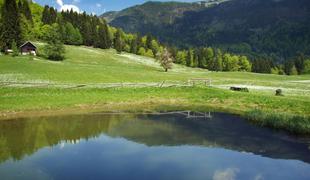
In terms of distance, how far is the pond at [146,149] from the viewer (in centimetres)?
2086

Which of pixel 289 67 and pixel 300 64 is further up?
pixel 300 64

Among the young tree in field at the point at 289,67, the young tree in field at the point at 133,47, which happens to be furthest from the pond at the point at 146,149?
the young tree in field at the point at 289,67

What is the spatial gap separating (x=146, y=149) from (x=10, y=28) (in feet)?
319

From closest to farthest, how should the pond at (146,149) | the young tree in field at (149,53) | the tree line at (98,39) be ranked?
the pond at (146,149)
the tree line at (98,39)
the young tree in field at (149,53)

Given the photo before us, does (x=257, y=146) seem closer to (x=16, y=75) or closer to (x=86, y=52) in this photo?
(x=16, y=75)

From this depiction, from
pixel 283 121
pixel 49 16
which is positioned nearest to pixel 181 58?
pixel 49 16

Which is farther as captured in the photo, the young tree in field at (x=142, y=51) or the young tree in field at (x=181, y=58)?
the young tree in field at (x=181, y=58)

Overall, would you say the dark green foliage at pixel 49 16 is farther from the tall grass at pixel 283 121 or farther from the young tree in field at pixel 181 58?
the tall grass at pixel 283 121

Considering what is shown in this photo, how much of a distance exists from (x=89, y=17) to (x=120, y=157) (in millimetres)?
162602

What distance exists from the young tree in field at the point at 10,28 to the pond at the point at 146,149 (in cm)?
8073

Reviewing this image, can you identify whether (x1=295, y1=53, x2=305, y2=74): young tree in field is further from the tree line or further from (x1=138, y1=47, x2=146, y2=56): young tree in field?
(x1=138, y1=47, x2=146, y2=56): young tree in field

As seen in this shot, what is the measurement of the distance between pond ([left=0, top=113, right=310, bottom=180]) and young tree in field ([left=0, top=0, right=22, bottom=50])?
80734 millimetres

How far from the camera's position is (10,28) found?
108562mm

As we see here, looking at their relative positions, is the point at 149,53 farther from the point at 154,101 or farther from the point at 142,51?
the point at 154,101
